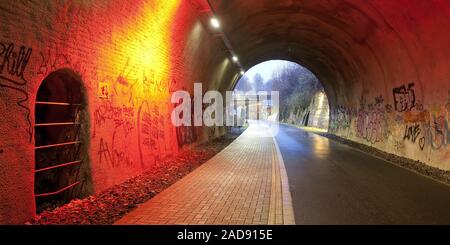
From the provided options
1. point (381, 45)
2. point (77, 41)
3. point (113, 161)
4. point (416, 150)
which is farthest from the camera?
point (381, 45)

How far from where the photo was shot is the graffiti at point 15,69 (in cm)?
475

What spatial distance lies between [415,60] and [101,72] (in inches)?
382

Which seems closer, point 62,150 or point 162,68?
point 62,150

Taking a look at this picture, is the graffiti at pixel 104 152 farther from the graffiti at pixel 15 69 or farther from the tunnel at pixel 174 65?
the graffiti at pixel 15 69

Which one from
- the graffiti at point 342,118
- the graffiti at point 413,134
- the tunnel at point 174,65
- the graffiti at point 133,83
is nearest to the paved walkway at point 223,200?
the tunnel at point 174,65

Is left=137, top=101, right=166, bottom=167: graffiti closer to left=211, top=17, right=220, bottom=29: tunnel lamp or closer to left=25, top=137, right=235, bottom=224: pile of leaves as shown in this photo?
left=25, top=137, right=235, bottom=224: pile of leaves

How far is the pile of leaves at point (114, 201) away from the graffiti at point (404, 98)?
8006mm

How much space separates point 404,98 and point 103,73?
10.7 m

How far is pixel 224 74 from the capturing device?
24.5 m

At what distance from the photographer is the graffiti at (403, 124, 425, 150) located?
1212 cm

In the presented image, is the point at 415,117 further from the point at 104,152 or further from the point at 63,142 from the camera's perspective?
the point at 63,142

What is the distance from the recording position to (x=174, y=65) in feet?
42.6
